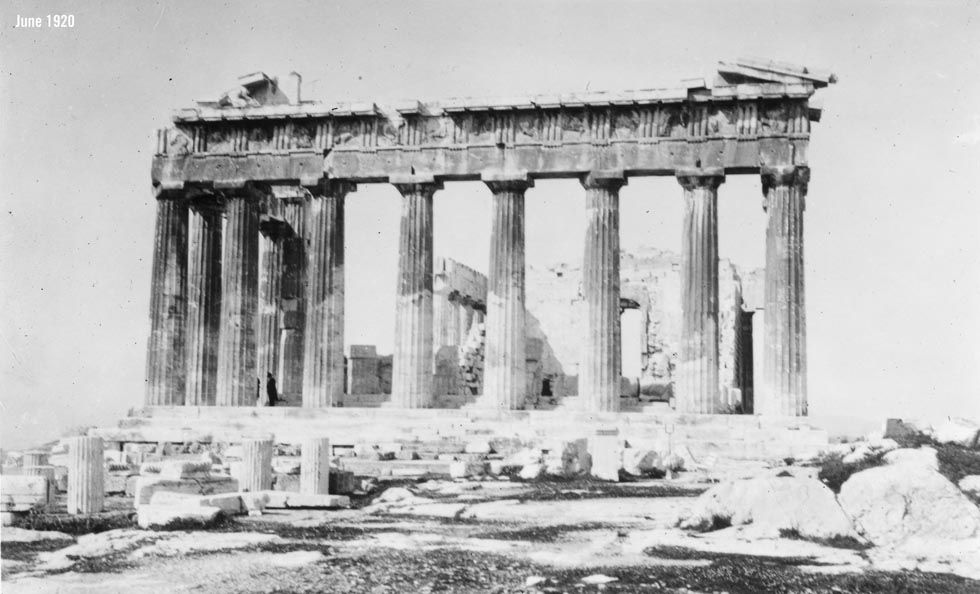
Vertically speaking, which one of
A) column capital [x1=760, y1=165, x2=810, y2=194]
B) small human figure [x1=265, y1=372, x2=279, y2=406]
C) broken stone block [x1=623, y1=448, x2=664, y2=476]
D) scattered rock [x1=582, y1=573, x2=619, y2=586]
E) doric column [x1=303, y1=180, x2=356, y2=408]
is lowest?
scattered rock [x1=582, y1=573, x2=619, y2=586]

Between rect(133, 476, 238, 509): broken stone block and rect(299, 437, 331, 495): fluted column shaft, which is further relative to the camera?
rect(299, 437, 331, 495): fluted column shaft

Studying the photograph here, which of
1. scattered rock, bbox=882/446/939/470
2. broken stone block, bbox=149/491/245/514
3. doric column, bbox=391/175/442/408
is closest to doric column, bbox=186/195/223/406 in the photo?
doric column, bbox=391/175/442/408

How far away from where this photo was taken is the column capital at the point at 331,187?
105 ft

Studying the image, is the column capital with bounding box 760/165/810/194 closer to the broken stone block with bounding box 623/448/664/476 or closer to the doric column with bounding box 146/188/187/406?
the broken stone block with bounding box 623/448/664/476

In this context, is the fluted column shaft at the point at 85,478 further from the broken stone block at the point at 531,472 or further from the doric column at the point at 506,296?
the doric column at the point at 506,296

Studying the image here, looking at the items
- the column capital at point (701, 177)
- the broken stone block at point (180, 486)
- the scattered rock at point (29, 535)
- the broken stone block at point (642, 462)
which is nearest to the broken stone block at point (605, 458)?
the broken stone block at point (642, 462)

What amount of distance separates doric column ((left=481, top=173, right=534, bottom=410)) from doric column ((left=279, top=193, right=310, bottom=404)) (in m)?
7.06

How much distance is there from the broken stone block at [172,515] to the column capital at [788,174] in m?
17.9

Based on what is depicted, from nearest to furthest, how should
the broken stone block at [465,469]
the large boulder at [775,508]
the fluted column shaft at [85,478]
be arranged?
the large boulder at [775,508], the fluted column shaft at [85,478], the broken stone block at [465,469]

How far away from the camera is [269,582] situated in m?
12.4

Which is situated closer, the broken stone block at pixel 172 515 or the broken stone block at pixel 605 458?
the broken stone block at pixel 172 515

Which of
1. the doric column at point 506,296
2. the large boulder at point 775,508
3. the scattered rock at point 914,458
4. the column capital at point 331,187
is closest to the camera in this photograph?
the large boulder at point 775,508

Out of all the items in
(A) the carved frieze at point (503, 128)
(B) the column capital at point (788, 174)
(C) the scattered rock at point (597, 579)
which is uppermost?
(A) the carved frieze at point (503, 128)

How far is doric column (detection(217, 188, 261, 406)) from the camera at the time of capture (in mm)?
32344
